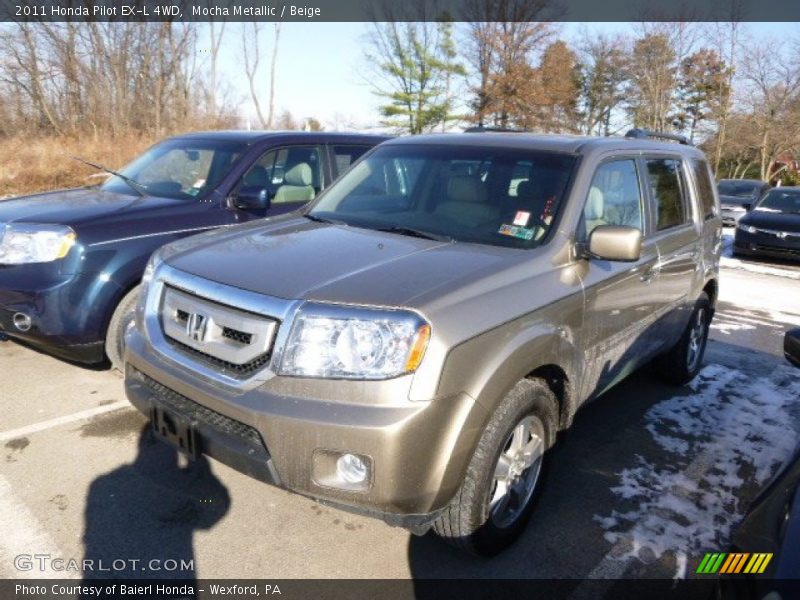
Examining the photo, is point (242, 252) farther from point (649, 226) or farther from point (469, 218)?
point (649, 226)

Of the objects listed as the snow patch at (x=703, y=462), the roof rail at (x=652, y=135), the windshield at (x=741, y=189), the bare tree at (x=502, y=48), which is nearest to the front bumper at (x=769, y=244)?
the windshield at (x=741, y=189)

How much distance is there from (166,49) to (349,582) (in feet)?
95.9

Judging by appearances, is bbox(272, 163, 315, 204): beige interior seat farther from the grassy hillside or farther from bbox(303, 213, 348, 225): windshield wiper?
the grassy hillside

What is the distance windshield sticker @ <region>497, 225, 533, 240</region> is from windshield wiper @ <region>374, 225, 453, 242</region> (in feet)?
0.92

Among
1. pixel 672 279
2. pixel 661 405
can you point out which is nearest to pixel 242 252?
pixel 672 279

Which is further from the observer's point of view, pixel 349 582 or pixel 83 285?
pixel 83 285

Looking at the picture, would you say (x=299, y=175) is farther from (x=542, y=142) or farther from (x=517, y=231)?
(x=517, y=231)

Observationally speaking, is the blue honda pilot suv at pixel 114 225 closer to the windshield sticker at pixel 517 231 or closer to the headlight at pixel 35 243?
the headlight at pixel 35 243

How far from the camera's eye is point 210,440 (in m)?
2.38

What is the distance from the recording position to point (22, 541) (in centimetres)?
267

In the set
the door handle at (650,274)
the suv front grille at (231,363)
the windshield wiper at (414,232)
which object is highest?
the windshield wiper at (414,232)

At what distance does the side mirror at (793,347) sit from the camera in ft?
8.26

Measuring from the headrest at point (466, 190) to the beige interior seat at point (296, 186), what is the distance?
7.46ft

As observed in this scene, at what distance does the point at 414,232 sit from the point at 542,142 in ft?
3.43
